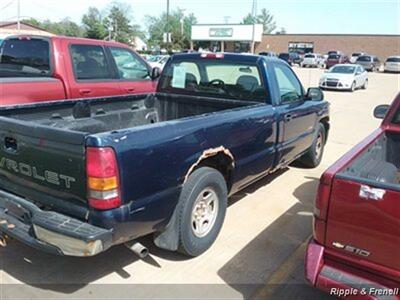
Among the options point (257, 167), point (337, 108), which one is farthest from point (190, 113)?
point (337, 108)

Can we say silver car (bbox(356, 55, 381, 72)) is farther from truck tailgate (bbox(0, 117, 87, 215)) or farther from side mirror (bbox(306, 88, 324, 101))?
truck tailgate (bbox(0, 117, 87, 215))

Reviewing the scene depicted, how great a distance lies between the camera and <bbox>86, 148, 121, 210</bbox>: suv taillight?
274 centimetres


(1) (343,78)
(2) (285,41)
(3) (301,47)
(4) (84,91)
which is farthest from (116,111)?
(3) (301,47)

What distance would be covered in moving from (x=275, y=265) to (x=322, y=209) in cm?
132

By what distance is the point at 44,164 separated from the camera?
307cm

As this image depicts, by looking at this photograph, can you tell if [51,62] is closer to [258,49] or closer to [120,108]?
[120,108]

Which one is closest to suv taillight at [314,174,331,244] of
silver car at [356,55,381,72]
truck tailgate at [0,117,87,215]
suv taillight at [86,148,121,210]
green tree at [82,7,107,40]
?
suv taillight at [86,148,121,210]

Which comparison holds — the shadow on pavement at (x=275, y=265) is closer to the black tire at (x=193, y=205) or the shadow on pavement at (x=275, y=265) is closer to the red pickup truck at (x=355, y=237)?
the black tire at (x=193, y=205)

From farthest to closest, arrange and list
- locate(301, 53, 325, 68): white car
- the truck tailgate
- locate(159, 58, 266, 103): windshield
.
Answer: locate(301, 53, 325, 68): white car → locate(159, 58, 266, 103): windshield → the truck tailgate

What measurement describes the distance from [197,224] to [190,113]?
6.22 feet

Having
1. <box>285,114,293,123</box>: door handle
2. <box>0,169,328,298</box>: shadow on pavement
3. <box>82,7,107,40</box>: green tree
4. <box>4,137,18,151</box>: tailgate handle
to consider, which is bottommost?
<box>0,169,328,298</box>: shadow on pavement

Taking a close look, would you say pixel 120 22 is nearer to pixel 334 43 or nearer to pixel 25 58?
pixel 334 43

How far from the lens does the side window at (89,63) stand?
21.9 ft

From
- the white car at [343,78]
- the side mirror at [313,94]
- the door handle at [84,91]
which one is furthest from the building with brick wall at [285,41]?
the side mirror at [313,94]
